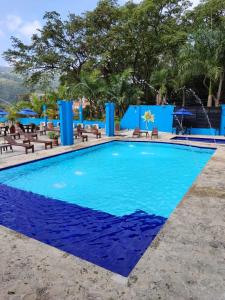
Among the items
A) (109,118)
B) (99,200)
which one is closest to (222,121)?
(109,118)

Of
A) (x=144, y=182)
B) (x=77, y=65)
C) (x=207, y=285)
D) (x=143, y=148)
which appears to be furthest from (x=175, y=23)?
(x=207, y=285)

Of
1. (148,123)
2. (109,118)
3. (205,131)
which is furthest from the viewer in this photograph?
(148,123)

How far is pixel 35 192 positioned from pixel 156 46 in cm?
2227

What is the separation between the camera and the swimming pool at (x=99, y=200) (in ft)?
14.0

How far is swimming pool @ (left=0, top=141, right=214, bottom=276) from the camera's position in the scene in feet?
14.0

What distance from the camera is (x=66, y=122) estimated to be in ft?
43.0

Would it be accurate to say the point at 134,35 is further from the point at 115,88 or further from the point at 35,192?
the point at 35,192

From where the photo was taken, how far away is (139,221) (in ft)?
17.3

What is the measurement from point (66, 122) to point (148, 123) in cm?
875

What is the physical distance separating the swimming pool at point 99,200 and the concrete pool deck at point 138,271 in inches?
22.4

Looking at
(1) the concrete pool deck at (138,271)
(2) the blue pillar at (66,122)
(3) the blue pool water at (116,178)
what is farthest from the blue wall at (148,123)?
(1) the concrete pool deck at (138,271)

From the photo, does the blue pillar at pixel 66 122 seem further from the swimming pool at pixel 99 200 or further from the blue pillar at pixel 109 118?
the blue pillar at pixel 109 118

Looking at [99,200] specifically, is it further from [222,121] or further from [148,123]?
[148,123]

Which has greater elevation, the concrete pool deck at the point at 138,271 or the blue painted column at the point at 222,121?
the blue painted column at the point at 222,121
